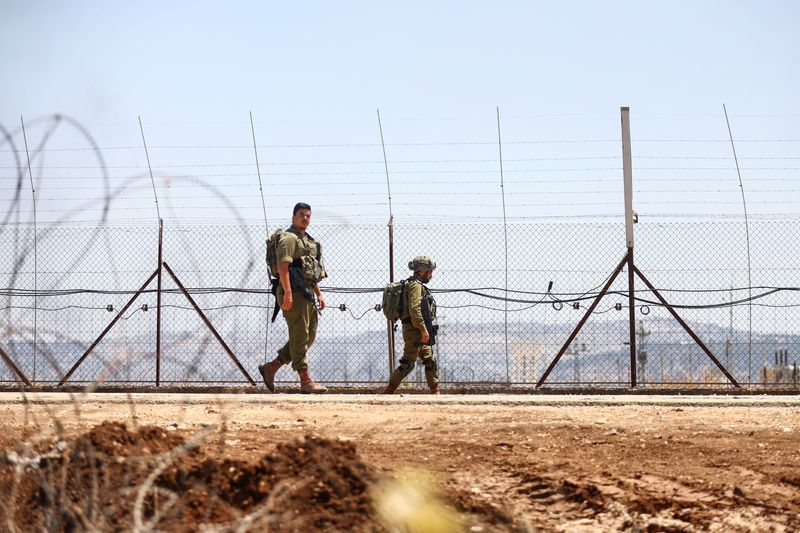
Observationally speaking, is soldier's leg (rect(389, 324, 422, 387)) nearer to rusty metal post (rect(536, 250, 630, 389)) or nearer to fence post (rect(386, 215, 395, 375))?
fence post (rect(386, 215, 395, 375))

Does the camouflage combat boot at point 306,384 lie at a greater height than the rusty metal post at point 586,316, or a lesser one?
lesser

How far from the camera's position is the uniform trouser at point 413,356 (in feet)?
34.9

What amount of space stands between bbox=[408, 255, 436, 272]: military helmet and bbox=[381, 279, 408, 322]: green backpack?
0.59 feet

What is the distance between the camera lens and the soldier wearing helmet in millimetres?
10555

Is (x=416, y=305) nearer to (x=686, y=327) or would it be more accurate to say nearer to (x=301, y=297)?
(x=301, y=297)

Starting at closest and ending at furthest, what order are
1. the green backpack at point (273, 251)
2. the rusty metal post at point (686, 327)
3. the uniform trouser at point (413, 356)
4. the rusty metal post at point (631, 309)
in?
the green backpack at point (273, 251), the uniform trouser at point (413, 356), the rusty metal post at point (686, 327), the rusty metal post at point (631, 309)

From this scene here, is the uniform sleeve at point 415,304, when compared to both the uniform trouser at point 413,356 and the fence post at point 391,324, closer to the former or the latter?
the uniform trouser at point 413,356

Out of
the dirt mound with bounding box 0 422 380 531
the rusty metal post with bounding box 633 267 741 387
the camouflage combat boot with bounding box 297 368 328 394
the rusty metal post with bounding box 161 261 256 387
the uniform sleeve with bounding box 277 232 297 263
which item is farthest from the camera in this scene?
the rusty metal post with bounding box 161 261 256 387

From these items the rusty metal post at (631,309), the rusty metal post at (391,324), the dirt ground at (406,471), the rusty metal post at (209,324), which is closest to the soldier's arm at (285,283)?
the rusty metal post at (209,324)

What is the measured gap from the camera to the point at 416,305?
34.7 feet

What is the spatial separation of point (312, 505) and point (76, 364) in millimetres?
7929

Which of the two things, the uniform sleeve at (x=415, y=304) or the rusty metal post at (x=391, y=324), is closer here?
the uniform sleeve at (x=415, y=304)

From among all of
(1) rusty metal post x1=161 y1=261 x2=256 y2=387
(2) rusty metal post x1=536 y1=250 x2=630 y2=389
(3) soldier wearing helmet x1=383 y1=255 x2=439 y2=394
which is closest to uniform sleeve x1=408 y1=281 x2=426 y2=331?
(3) soldier wearing helmet x1=383 y1=255 x2=439 y2=394

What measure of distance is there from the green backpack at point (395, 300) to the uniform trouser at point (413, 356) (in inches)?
5.3
